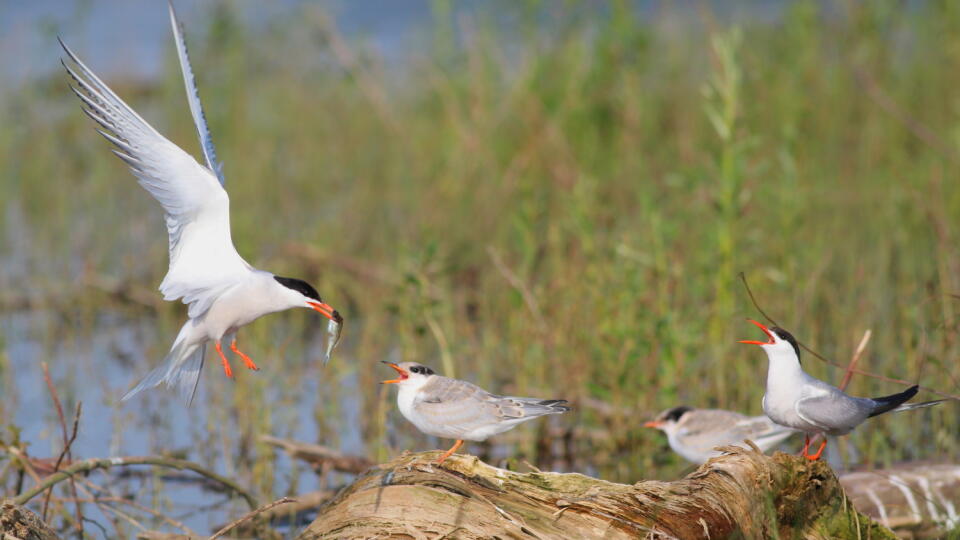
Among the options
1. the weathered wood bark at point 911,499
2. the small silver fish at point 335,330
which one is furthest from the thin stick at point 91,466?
the weathered wood bark at point 911,499

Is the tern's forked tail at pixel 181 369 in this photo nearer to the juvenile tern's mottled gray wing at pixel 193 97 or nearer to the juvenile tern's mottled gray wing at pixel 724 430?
the juvenile tern's mottled gray wing at pixel 193 97

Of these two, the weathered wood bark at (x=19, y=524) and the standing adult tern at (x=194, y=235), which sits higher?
the standing adult tern at (x=194, y=235)

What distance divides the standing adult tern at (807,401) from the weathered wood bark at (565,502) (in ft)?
0.56

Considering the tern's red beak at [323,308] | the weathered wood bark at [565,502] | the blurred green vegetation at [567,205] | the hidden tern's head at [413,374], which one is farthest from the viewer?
the blurred green vegetation at [567,205]

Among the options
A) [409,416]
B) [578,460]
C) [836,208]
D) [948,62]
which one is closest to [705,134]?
[836,208]

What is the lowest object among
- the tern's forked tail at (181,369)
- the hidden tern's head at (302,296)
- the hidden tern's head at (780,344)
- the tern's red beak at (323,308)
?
the hidden tern's head at (780,344)

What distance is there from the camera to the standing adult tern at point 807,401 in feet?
13.8

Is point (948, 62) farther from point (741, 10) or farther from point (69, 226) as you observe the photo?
point (69, 226)

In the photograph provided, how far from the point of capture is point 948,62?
11.3m

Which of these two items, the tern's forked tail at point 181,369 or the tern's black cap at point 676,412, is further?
the tern's black cap at point 676,412

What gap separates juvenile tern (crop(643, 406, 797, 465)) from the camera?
5.51m

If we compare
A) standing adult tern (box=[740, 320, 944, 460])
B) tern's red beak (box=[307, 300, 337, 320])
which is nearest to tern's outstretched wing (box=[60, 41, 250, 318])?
tern's red beak (box=[307, 300, 337, 320])

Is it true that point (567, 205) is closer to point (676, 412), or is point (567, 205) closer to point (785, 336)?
point (676, 412)

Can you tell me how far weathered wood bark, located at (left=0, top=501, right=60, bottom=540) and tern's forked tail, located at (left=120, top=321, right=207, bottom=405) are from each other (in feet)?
1.83
